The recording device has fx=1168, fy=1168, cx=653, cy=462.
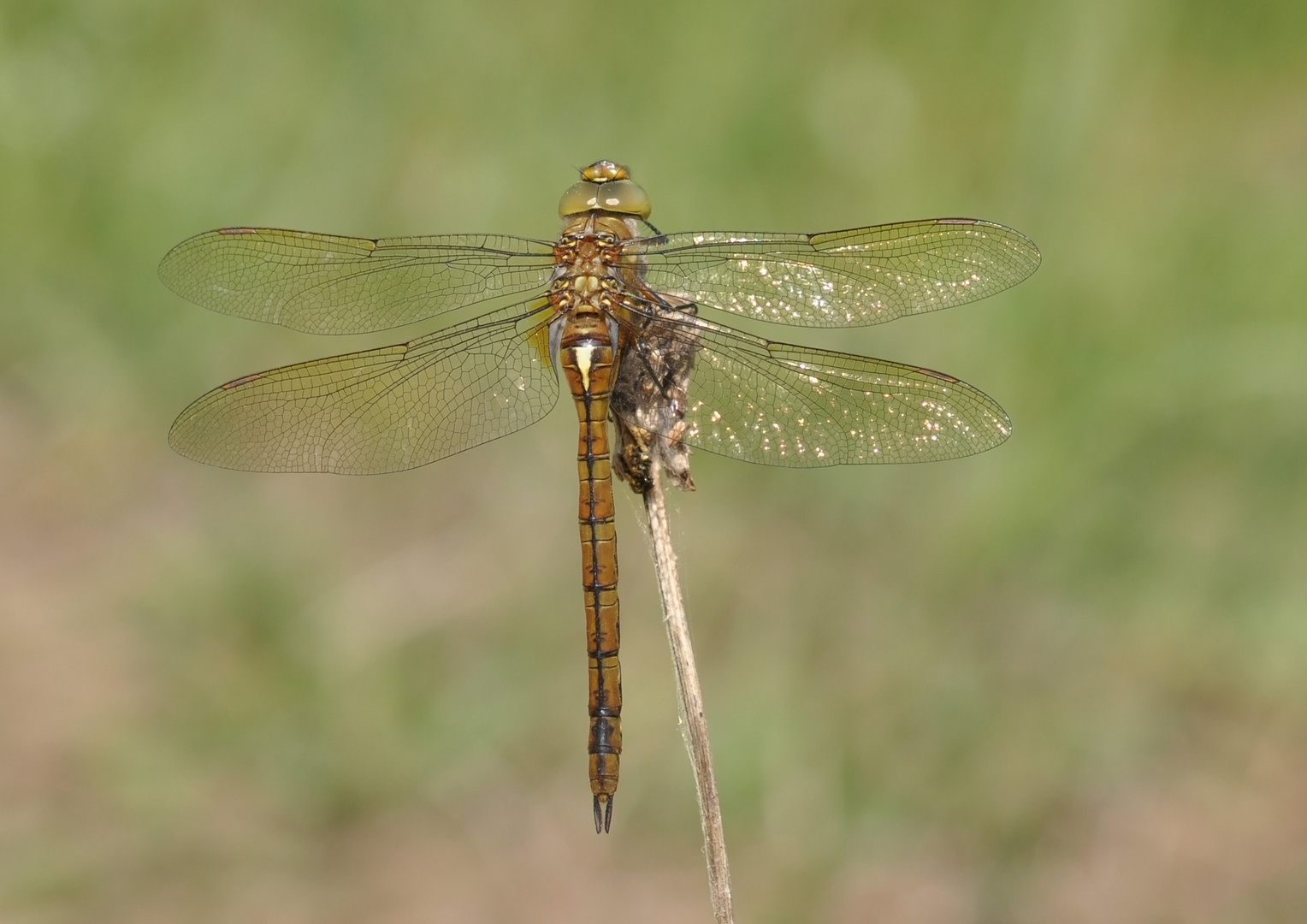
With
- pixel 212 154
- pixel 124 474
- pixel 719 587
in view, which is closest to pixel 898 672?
pixel 719 587

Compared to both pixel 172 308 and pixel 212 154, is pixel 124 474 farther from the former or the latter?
pixel 212 154

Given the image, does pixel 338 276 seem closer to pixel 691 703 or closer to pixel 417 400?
pixel 417 400

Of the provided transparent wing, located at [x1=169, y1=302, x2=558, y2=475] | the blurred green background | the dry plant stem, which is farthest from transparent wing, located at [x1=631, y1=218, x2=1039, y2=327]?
the blurred green background

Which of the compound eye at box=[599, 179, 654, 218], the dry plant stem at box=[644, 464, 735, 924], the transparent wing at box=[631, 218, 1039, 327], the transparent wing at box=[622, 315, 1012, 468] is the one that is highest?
the compound eye at box=[599, 179, 654, 218]

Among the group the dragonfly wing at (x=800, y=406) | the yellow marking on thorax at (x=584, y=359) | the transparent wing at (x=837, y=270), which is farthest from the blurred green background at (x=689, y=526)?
the yellow marking on thorax at (x=584, y=359)

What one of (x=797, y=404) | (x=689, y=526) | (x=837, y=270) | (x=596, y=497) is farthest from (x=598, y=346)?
Answer: (x=689, y=526)

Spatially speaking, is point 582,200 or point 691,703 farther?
point 582,200

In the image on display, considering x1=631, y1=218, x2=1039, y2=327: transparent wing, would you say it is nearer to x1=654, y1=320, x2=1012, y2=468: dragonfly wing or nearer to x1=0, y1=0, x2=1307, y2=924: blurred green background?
x1=654, y1=320, x2=1012, y2=468: dragonfly wing
